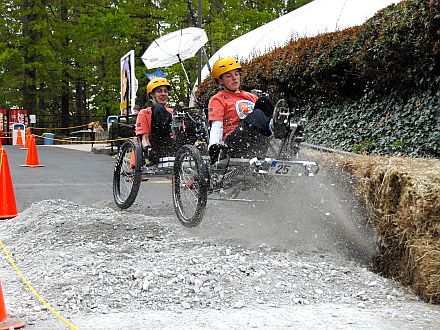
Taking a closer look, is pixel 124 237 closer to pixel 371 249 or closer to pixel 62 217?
pixel 62 217

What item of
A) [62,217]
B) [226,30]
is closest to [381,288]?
[62,217]

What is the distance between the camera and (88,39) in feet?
113

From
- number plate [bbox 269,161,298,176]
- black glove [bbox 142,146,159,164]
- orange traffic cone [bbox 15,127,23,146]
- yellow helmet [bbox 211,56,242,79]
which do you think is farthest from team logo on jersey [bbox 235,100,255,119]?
orange traffic cone [bbox 15,127,23,146]

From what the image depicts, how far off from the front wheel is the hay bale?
1347mm

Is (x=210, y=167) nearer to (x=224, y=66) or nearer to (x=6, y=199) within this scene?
(x=224, y=66)

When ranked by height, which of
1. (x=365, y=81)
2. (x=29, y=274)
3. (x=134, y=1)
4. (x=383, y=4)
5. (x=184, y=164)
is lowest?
(x=29, y=274)


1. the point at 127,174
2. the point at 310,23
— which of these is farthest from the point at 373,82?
the point at 310,23

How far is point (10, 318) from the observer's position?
153 inches

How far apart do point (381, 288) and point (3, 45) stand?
35429 mm

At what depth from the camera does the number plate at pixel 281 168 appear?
18.0 ft

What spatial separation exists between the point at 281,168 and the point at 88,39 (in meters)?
30.7

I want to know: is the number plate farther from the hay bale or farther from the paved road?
the paved road

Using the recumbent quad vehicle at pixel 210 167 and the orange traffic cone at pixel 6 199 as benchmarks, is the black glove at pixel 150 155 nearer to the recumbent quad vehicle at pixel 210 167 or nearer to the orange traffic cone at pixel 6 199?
the recumbent quad vehicle at pixel 210 167

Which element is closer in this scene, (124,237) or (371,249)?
(371,249)
